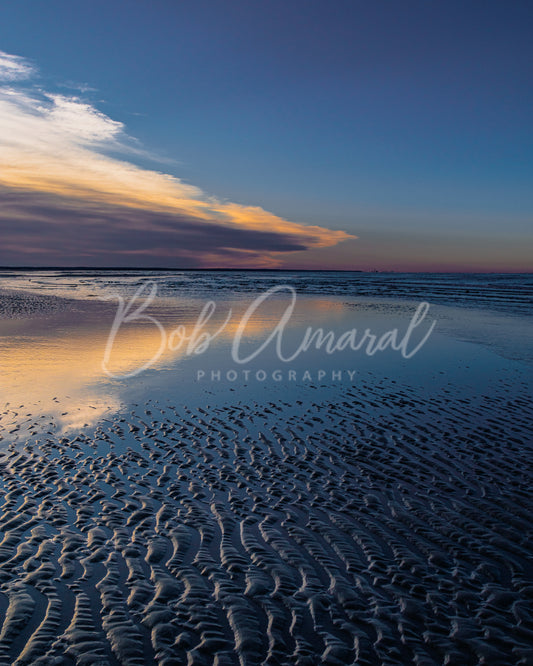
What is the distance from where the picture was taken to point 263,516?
6270 mm

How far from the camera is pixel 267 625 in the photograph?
4.30 m

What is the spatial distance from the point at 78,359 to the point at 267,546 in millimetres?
11745

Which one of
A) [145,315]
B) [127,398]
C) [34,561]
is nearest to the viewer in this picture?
[34,561]

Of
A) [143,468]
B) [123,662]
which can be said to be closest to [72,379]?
[143,468]

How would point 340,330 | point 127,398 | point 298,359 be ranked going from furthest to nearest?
point 340,330 < point 298,359 < point 127,398

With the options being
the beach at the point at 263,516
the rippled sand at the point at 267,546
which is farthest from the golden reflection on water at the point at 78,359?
the rippled sand at the point at 267,546

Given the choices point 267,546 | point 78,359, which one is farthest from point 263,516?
point 78,359

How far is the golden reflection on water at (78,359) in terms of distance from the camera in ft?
33.3

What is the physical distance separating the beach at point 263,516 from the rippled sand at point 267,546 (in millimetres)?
23

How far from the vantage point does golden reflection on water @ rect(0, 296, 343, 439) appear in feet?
33.3

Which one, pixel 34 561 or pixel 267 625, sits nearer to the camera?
pixel 267 625

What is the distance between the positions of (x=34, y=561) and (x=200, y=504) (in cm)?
226

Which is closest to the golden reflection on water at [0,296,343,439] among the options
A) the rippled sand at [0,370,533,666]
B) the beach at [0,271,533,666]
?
the beach at [0,271,533,666]

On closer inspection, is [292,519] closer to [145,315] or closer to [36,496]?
[36,496]
